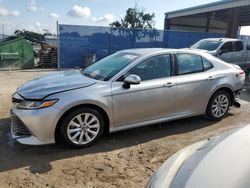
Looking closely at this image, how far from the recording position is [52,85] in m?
4.39

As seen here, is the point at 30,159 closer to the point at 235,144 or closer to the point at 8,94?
the point at 235,144

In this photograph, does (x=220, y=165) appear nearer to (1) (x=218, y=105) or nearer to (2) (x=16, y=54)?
(1) (x=218, y=105)

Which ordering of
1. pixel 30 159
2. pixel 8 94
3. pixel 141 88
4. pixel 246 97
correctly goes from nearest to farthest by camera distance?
1. pixel 30 159
2. pixel 141 88
3. pixel 8 94
4. pixel 246 97

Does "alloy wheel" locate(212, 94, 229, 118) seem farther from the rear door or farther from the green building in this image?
the green building

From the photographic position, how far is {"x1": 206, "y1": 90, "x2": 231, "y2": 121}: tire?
5.64 metres

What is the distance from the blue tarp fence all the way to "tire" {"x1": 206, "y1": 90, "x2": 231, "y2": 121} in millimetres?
10886

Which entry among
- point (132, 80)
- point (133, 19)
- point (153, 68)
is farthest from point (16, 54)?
point (133, 19)

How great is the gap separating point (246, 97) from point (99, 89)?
5.62 metres

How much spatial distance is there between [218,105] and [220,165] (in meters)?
4.04

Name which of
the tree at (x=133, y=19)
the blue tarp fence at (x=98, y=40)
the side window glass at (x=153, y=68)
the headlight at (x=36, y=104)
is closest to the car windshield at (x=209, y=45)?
the blue tarp fence at (x=98, y=40)

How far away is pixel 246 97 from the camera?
839 cm

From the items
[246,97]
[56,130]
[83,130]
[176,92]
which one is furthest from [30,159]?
[246,97]

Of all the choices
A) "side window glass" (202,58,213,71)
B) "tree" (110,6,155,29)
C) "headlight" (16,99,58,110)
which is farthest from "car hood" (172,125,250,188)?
"tree" (110,6,155,29)

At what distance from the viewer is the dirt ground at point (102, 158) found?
139 inches
